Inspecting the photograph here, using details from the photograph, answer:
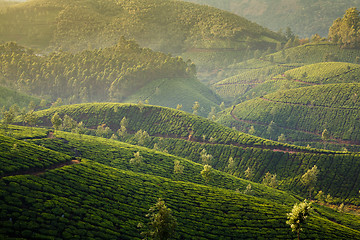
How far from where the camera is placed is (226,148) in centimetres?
15262

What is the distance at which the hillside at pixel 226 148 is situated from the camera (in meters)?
125

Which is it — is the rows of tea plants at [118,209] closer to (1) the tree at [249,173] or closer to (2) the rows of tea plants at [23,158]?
(2) the rows of tea plants at [23,158]

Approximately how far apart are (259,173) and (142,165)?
63966 millimetres

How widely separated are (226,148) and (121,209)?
96112 mm

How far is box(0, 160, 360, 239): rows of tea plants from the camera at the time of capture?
5272cm

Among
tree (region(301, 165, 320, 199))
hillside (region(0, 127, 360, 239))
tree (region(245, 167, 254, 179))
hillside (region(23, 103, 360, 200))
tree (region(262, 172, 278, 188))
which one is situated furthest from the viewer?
tree (region(245, 167, 254, 179))

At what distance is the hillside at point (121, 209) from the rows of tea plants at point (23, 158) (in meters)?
4.07

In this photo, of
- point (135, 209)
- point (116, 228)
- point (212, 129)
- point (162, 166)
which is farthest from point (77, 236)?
point (212, 129)

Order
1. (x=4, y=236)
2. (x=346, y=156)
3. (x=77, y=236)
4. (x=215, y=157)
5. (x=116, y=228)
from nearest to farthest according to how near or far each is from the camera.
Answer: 1. (x=4, y=236)
2. (x=77, y=236)
3. (x=116, y=228)
4. (x=346, y=156)
5. (x=215, y=157)

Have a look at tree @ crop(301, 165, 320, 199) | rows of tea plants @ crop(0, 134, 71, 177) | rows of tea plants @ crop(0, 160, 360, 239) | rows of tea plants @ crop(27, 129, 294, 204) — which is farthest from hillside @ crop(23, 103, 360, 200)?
rows of tea plants @ crop(0, 160, 360, 239)

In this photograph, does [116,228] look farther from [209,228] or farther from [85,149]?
[85,149]

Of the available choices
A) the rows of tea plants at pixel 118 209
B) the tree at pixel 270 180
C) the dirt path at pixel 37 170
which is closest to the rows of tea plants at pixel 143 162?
the tree at pixel 270 180

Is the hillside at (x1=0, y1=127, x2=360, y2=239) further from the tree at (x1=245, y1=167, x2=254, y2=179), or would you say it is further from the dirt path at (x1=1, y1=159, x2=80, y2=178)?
the tree at (x1=245, y1=167, x2=254, y2=179)

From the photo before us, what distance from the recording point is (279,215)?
75.8 m
